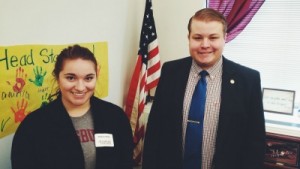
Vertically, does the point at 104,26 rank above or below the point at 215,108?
above

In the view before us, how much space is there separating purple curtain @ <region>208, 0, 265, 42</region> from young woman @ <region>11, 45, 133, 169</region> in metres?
1.64

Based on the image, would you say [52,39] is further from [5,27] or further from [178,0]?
[178,0]

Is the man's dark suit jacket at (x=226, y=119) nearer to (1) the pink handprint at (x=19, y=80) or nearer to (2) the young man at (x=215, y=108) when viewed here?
(2) the young man at (x=215, y=108)

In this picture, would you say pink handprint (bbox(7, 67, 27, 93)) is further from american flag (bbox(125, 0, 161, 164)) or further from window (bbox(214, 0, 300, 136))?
window (bbox(214, 0, 300, 136))

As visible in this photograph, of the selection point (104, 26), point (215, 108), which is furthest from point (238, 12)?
point (215, 108)

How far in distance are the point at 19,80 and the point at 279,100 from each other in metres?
2.17

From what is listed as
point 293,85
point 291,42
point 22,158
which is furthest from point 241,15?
point 22,158

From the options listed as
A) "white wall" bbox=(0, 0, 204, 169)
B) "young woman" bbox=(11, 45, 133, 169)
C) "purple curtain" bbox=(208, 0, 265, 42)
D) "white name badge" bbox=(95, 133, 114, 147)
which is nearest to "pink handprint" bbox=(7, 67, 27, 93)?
"white wall" bbox=(0, 0, 204, 169)

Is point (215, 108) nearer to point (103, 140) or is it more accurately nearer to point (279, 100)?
point (103, 140)

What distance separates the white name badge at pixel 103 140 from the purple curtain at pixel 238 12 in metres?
1.73

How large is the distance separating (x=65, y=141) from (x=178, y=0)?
206 centimetres

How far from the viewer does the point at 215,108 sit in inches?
63.7

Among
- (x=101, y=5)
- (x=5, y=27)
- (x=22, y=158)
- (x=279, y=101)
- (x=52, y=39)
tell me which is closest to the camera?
(x=22, y=158)

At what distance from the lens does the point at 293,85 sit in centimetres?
282
